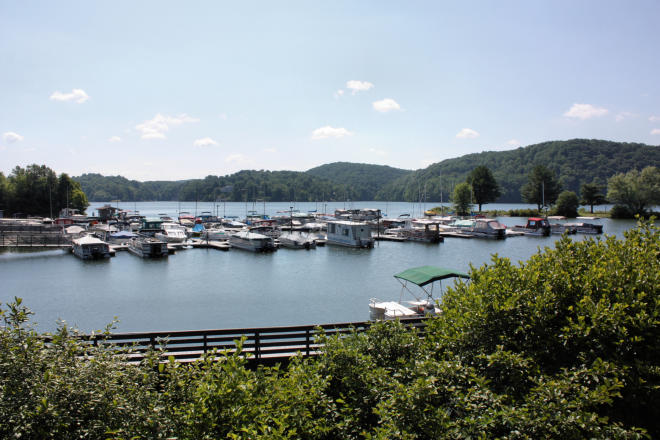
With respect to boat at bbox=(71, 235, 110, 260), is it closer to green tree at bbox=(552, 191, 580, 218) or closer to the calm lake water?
the calm lake water

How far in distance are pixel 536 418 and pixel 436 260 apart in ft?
141

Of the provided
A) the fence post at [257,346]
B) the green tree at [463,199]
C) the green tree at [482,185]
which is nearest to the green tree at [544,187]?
the green tree at [482,185]

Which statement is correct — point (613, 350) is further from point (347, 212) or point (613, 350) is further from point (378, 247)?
point (347, 212)

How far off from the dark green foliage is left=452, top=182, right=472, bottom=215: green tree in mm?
105190

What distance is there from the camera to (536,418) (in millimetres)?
4320

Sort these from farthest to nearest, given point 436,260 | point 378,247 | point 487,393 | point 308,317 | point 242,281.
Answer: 1. point 378,247
2. point 436,260
3. point 242,281
4. point 308,317
5. point 487,393

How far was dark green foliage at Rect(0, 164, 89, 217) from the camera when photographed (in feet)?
332

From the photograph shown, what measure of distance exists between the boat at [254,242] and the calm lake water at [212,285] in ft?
4.37

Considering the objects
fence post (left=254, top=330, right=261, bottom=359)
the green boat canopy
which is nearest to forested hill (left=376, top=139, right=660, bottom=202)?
the green boat canopy

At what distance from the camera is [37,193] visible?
103875mm

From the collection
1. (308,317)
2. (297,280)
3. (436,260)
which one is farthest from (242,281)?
(436,260)

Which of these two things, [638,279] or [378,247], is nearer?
[638,279]

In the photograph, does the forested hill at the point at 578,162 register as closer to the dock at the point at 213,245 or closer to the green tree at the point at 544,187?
the green tree at the point at 544,187

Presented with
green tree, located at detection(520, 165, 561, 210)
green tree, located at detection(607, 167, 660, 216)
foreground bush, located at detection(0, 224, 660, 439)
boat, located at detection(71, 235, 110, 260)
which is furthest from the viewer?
green tree, located at detection(520, 165, 561, 210)
